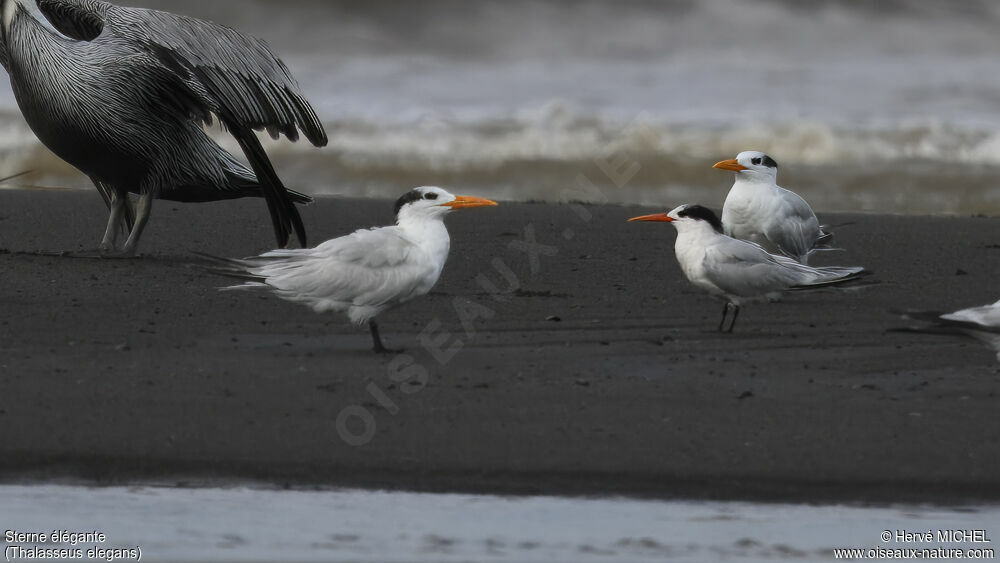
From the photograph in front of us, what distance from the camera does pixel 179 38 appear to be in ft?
33.7

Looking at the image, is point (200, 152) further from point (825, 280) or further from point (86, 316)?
point (825, 280)

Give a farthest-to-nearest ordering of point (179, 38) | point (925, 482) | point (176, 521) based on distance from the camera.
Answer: point (179, 38), point (925, 482), point (176, 521)

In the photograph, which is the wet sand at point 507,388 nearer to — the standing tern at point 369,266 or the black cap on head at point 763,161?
the standing tern at point 369,266

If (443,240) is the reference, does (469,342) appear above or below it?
below

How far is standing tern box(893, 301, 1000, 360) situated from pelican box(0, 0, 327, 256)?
15.1 feet

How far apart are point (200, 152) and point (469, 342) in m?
3.41

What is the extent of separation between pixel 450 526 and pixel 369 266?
8.20ft

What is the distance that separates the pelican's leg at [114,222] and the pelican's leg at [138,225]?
0.15 metres

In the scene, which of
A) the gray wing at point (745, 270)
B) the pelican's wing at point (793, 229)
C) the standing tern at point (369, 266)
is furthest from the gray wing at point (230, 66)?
the gray wing at point (745, 270)

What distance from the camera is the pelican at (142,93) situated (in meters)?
10.2

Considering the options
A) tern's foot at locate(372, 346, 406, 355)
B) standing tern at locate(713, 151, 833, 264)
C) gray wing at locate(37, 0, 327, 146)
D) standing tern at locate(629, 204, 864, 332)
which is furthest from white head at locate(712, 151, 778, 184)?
tern's foot at locate(372, 346, 406, 355)

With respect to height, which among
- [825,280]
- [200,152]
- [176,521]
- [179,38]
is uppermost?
[179,38]

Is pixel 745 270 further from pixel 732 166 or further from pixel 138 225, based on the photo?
pixel 138 225

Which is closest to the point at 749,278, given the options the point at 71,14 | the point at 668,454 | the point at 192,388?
the point at 668,454
